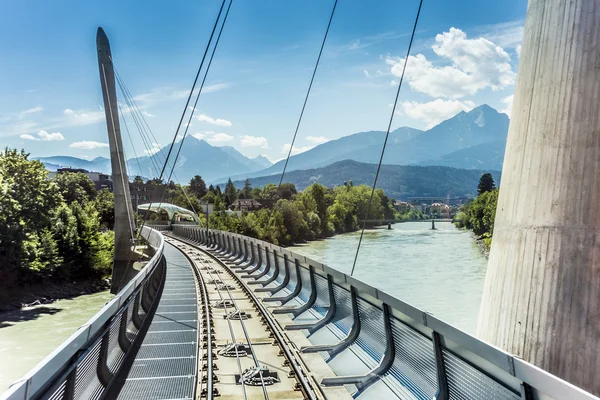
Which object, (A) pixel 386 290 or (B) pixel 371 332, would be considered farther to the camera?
(A) pixel 386 290

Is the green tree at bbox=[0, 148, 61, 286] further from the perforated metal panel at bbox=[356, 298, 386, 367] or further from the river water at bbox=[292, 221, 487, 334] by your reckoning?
the perforated metal panel at bbox=[356, 298, 386, 367]

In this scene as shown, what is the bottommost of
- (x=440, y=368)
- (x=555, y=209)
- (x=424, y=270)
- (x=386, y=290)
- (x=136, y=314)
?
(x=386, y=290)

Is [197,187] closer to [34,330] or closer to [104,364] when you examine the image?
[34,330]

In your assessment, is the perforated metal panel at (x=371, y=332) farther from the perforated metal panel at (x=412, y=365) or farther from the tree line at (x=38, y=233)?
the tree line at (x=38, y=233)

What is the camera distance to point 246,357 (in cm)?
829

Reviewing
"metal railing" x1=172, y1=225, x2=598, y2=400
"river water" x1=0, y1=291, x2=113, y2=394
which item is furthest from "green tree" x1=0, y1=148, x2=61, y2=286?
"metal railing" x1=172, y1=225, x2=598, y2=400

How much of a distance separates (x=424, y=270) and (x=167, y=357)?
163 ft

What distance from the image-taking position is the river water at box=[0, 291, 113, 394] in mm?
21875

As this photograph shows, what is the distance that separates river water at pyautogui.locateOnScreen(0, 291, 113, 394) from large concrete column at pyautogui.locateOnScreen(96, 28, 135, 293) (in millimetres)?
2631

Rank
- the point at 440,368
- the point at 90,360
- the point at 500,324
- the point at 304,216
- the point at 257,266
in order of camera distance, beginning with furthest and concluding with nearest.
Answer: the point at 304,216, the point at 257,266, the point at 500,324, the point at 90,360, the point at 440,368

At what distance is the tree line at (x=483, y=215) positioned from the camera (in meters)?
78.8

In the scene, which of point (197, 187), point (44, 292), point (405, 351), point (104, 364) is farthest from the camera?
point (197, 187)

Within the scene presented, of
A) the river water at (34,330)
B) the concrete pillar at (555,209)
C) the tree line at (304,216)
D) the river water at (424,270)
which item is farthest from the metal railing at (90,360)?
the tree line at (304,216)

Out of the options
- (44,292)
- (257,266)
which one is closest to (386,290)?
(44,292)
